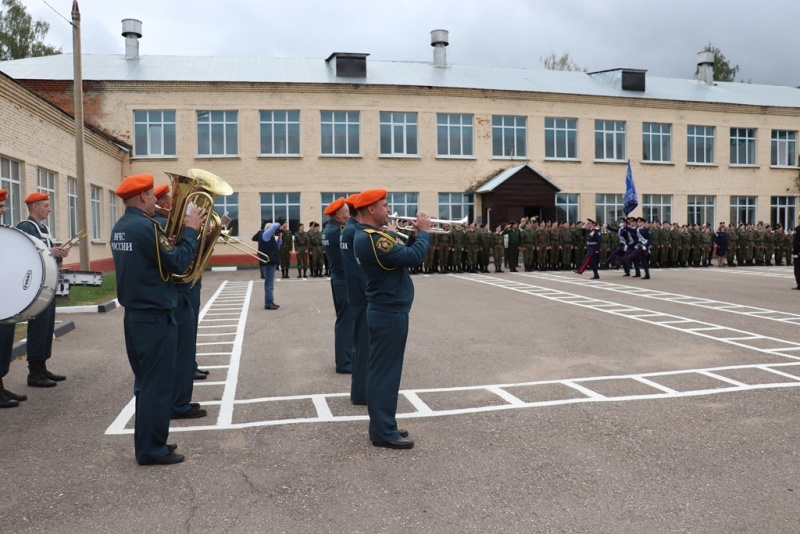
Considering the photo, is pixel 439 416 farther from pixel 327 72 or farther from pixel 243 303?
pixel 327 72

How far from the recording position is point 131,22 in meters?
38.0

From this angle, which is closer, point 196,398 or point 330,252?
point 196,398

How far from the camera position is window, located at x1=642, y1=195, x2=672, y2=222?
132 ft

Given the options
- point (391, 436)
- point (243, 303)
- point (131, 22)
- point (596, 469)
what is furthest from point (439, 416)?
point (131, 22)

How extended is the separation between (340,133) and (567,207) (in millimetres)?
12555

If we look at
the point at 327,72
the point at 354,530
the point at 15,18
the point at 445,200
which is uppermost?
the point at 15,18

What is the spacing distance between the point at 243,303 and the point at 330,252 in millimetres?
8732

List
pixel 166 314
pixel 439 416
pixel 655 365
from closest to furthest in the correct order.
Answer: pixel 166 314, pixel 439 416, pixel 655 365

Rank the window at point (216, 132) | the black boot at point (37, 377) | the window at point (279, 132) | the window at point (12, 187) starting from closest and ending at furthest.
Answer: the black boot at point (37, 377) < the window at point (12, 187) < the window at point (216, 132) < the window at point (279, 132)

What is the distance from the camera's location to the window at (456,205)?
3694 cm

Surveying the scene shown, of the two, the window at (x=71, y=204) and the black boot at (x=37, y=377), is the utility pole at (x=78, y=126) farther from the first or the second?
the black boot at (x=37, y=377)

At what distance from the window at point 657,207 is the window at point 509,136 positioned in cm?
764

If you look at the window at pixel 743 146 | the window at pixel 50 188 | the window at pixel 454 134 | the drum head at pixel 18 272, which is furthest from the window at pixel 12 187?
the window at pixel 743 146

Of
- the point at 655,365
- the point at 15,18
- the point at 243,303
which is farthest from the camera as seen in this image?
the point at 15,18
